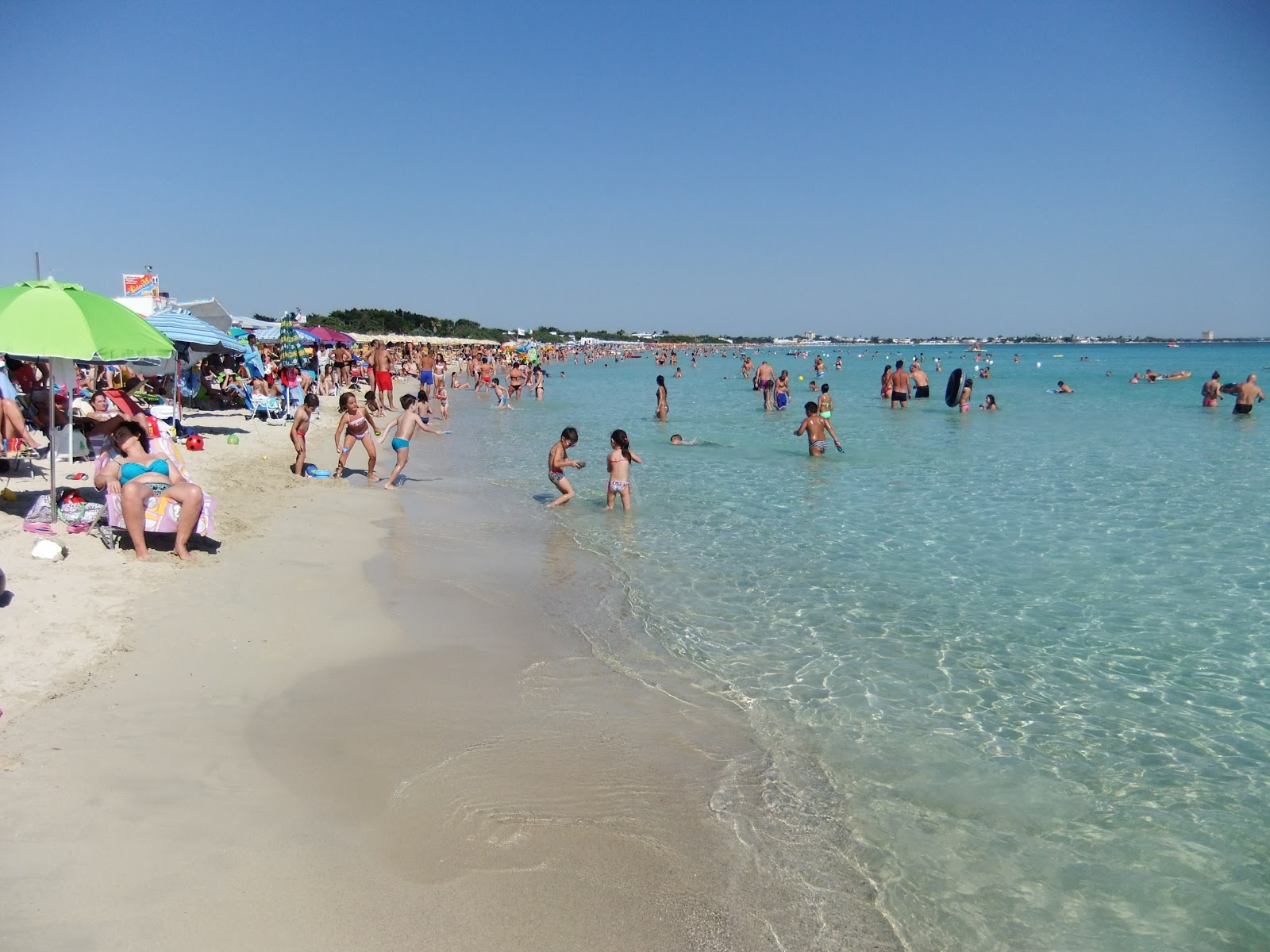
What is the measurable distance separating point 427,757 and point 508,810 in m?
0.62

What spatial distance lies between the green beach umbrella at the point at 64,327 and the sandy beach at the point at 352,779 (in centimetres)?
145

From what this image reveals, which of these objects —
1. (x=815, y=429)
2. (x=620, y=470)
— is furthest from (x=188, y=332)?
(x=815, y=429)

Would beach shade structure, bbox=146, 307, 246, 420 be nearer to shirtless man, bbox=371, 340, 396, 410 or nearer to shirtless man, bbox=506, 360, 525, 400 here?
shirtless man, bbox=371, 340, 396, 410

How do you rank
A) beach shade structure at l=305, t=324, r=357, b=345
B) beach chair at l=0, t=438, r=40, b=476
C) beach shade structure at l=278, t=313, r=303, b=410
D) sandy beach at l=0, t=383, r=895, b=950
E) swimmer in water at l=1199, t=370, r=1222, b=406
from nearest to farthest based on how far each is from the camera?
1. sandy beach at l=0, t=383, r=895, b=950
2. beach chair at l=0, t=438, r=40, b=476
3. beach shade structure at l=278, t=313, r=303, b=410
4. beach shade structure at l=305, t=324, r=357, b=345
5. swimmer in water at l=1199, t=370, r=1222, b=406

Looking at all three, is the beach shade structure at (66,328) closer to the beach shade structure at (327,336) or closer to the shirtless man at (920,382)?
the beach shade structure at (327,336)

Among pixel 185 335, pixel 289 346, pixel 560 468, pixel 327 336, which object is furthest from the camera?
pixel 327 336

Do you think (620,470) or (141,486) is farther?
(620,470)

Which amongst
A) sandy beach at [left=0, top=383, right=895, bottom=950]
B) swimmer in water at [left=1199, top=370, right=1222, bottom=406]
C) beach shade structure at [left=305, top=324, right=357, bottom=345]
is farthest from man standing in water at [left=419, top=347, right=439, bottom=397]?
swimmer in water at [left=1199, top=370, right=1222, bottom=406]

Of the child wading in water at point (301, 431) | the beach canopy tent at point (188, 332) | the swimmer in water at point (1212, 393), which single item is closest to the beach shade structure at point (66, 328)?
the child wading in water at point (301, 431)

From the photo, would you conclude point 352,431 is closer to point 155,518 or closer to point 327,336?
point 155,518

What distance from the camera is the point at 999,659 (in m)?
5.65

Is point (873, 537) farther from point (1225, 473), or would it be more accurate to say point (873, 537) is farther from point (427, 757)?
point (1225, 473)

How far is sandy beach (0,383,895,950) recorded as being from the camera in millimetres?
2857

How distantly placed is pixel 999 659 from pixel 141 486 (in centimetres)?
630
